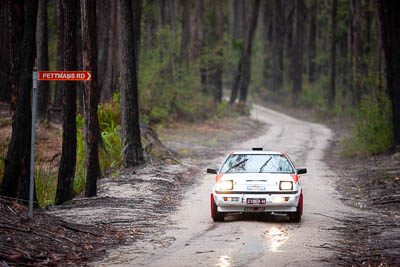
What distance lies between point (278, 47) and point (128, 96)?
48.8 m

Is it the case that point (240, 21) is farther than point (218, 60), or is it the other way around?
point (240, 21)

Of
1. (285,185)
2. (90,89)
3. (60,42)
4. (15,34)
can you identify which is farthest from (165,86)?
(285,185)

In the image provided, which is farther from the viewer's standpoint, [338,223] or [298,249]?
[338,223]

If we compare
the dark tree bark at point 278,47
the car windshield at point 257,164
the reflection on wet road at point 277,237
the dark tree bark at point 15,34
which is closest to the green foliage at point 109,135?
the dark tree bark at point 15,34

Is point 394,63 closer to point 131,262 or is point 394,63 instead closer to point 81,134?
point 81,134

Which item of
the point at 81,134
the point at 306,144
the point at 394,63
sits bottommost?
the point at 306,144

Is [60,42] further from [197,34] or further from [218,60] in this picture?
[218,60]

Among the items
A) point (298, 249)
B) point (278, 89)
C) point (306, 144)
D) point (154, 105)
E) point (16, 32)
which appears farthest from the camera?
point (278, 89)

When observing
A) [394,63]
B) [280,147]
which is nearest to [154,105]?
[280,147]

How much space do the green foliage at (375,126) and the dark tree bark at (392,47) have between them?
623 millimetres

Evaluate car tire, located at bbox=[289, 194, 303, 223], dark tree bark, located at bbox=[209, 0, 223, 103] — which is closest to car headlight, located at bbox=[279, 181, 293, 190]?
car tire, located at bbox=[289, 194, 303, 223]

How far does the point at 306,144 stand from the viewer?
1351 inches

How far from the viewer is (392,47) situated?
24875 millimetres

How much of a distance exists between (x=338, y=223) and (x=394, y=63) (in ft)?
43.7
